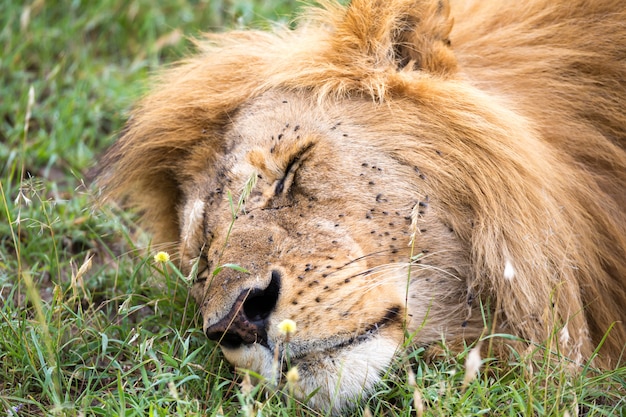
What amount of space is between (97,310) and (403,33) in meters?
1.60

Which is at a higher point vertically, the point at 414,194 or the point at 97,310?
the point at 414,194

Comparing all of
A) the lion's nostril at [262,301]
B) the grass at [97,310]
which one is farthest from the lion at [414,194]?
the grass at [97,310]

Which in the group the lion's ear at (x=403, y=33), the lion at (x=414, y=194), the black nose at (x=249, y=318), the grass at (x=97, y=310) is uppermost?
the lion's ear at (x=403, y=33)

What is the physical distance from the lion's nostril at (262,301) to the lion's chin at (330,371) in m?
0.10

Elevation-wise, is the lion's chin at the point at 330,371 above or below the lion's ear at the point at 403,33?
below

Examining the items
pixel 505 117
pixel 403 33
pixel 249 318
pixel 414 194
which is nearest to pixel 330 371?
pixel 249 318

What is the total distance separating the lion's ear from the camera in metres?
3.06

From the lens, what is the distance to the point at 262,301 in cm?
272

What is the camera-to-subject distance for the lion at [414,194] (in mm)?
2729

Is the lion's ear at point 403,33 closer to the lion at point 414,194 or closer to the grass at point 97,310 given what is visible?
the lion at point 414,194

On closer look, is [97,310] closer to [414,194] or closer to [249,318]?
[249,318]

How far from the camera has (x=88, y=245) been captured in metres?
4.39

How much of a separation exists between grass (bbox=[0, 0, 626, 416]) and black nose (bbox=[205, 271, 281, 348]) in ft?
0.56

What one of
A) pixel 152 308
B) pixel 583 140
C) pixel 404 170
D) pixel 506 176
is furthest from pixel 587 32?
pixel 152 308
